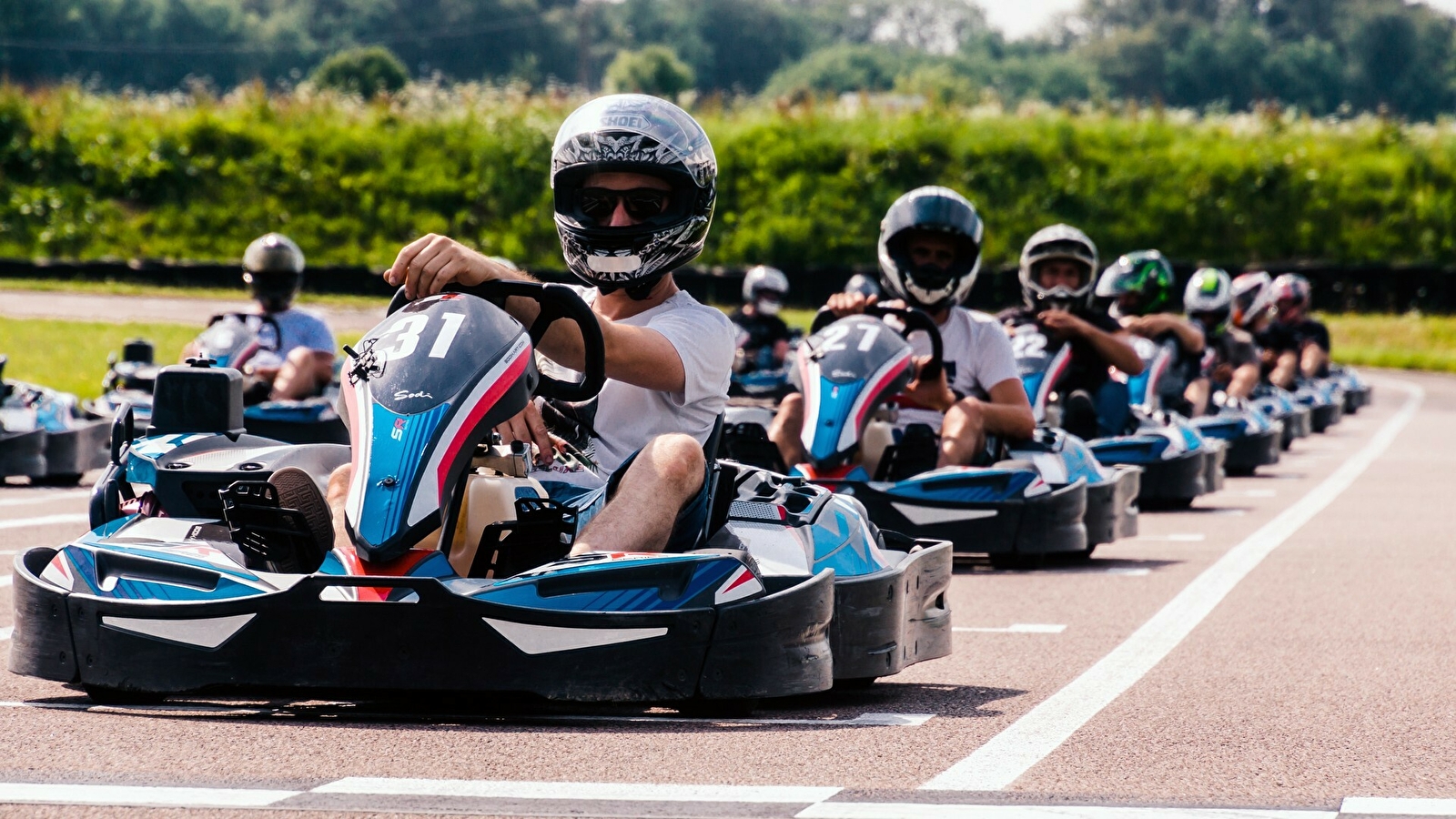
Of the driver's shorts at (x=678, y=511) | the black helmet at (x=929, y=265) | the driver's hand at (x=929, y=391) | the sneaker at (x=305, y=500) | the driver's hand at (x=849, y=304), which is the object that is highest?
the black helmet at (x=929, y=265)

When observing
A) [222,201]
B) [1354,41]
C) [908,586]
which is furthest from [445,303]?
[1354,41]

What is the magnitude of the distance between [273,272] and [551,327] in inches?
342

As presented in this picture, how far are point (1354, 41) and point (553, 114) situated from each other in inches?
3204

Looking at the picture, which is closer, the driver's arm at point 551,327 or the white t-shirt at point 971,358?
the driver's arm at point 551,327

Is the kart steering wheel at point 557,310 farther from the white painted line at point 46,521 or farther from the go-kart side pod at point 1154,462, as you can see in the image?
the go-kart side pod at point 1154,462

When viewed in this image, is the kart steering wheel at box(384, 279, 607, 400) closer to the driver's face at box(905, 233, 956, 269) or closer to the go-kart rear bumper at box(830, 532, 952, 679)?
the go-kart rear bumper at box(830, 532, 952, 679)

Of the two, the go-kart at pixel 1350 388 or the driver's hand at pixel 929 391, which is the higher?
the driver's hand at pixel 929 391

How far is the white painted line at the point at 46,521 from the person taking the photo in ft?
34.8

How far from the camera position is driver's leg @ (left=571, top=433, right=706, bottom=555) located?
5410 mm

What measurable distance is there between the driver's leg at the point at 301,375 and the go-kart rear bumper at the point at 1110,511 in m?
5.28

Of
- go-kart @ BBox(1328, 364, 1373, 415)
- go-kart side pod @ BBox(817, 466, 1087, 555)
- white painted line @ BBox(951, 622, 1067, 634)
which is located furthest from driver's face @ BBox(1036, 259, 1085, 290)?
go-kart @ BBox(1328, 364, 1373, 415)

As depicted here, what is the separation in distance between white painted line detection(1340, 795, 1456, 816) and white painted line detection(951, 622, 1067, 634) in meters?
3.14

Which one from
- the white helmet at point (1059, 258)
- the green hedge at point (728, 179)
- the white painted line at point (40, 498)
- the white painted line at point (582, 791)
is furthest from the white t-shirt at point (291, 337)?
the green hedge at point (728, 179)

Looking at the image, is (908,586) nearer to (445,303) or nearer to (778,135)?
(445,303)
